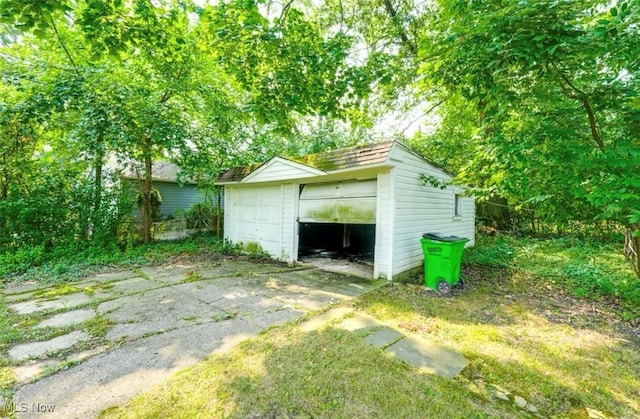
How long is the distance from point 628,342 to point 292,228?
233 inches

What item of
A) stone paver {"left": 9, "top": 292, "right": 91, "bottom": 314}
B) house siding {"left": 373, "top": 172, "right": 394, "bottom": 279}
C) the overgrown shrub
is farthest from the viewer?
the overgrown shrub

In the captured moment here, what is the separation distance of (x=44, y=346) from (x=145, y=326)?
2.92 feet

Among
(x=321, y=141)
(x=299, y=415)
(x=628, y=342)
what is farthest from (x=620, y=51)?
(x=321, y=141)

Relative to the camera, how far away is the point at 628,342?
10.9ft

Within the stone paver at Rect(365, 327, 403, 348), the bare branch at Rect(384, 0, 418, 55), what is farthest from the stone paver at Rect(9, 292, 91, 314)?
the bare branch at Rect(384, 0, 418, 55)

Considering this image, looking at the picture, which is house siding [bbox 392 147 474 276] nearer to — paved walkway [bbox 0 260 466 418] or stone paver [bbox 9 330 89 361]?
Answer: paved walkway [bbox 0 260 466 418]

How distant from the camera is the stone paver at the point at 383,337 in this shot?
3054mm

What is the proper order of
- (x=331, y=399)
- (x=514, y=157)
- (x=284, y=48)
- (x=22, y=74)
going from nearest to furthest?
1. (x=331, y=399)
2. (x=514, y=157)
3. (x=284, y=48)
4. (x=22, y=74)

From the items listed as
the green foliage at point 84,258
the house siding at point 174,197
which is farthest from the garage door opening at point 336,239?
the house siding at point 174,197

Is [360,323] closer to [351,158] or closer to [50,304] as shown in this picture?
[351,158]

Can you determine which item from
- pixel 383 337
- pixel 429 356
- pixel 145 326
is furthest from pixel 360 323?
pixel 145 326

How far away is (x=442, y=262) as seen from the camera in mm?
5016

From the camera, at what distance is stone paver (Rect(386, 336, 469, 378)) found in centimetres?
262

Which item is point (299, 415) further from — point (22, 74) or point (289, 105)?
point (22, 74)
